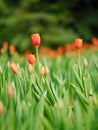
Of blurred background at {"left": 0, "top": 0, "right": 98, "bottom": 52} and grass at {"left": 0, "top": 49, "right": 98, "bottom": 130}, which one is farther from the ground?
blurred background at {"left": 0, "top": 0, "right": 98, "bottom": 52}

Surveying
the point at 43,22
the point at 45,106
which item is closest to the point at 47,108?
the point at 45,106

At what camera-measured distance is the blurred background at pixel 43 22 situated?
22.7ft

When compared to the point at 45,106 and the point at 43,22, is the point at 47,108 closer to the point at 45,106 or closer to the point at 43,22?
the point at 45,106

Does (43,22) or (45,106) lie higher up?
(43,22)

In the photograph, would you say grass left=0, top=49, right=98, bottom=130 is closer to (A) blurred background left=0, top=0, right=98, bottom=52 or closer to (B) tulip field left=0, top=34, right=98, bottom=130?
(B) tulip field left=0, top=34, right=98, bottom=130

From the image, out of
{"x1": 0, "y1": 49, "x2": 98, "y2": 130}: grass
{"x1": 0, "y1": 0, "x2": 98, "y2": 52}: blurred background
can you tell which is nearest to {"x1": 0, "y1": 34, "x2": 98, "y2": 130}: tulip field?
{"x1": 0, "y1": 49, "x2": 98, "y2": 130}: grass

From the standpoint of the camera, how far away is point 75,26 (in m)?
7.78

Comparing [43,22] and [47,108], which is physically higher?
[43,22]

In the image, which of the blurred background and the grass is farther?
the blurred background

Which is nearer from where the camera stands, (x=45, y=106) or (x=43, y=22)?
(x=45, y=106)

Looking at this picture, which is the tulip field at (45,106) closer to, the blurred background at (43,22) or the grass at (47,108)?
the grass at (47,108)

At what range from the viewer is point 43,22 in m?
7.24

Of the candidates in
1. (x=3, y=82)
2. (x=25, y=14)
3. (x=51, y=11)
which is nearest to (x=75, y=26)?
(x=51, y=11)

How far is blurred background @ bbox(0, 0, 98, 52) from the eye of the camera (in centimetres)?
692
